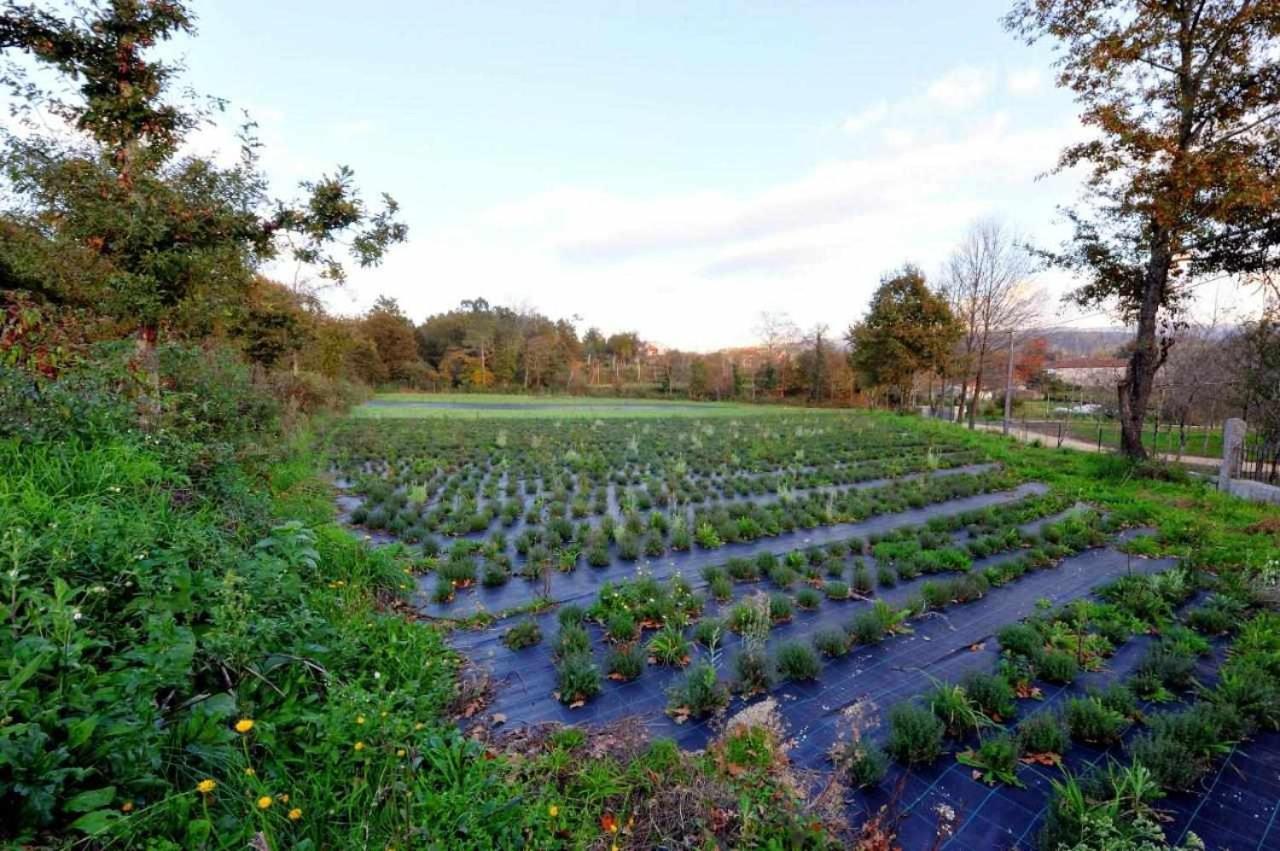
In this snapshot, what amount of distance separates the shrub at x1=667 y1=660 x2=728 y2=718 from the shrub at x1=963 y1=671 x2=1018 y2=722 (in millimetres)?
1443

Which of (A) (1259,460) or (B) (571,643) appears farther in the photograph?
(A) (1259,460)

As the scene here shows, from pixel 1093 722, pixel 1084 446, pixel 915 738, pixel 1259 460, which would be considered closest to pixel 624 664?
pixel 915 738

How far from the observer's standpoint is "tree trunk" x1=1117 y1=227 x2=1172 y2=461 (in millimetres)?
9695

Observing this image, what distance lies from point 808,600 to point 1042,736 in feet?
5.93

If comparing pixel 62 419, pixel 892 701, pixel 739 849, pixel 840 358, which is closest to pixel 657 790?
pixel 739 849

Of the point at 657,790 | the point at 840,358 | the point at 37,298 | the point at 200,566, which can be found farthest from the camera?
the point at 840,358

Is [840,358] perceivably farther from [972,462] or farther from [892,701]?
[892,701]

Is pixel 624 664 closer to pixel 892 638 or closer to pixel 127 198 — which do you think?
pixel 892 638

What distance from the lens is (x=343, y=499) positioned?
7.69 meters

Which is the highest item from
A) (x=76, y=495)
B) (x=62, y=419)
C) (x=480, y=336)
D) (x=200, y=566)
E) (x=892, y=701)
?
(x=480, y=336)

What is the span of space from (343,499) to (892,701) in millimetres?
7557

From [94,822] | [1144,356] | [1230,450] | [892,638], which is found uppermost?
[1144,356]

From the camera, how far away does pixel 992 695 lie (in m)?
2.91

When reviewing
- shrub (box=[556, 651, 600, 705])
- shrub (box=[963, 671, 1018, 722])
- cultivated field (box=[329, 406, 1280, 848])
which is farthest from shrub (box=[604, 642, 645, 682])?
shrub (box=[963, 671, 1018, 722])
